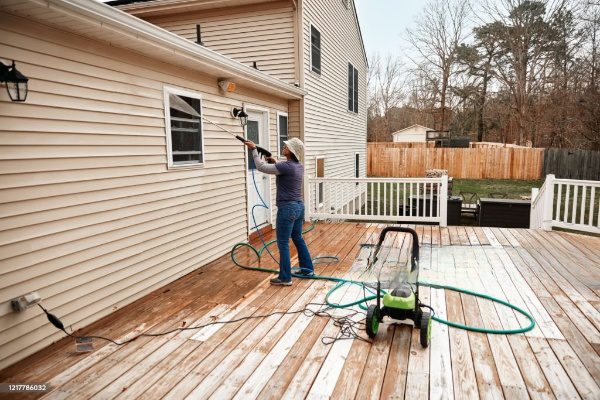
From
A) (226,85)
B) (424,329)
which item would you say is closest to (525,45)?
(226,85)

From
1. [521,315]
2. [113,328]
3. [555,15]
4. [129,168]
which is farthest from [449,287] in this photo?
[555,15]

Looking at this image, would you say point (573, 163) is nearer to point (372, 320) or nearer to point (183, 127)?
point (183, 127)

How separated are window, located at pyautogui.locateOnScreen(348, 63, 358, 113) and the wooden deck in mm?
9759

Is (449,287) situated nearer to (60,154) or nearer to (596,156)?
(60,154)

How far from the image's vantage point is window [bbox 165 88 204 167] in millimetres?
4574

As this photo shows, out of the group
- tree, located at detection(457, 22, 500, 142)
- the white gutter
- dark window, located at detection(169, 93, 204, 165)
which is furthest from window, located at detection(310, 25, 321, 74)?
tree, located at detection(457, 22, 500, 142)

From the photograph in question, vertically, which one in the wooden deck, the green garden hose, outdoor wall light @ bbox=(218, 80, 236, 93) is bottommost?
the wooden deck

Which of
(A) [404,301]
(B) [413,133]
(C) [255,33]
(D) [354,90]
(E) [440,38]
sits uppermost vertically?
(E) [440,38]

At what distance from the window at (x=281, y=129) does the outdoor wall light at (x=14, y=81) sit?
5187mm

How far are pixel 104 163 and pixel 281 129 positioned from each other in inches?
190

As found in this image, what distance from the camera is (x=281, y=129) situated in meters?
8.10

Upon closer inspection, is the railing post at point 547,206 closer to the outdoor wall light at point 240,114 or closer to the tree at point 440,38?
the outdoor wall light at point 240,114

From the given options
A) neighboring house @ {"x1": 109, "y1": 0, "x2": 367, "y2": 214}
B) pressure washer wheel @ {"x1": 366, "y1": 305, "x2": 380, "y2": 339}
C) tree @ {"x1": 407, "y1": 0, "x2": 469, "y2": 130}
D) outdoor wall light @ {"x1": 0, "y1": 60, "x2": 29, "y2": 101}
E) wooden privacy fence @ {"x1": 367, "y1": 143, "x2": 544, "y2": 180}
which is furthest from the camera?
tree @ {"x1": 407, "y1": 0, "x2": 469, "y2": 130}

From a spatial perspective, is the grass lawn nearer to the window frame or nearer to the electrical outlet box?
the window frame
